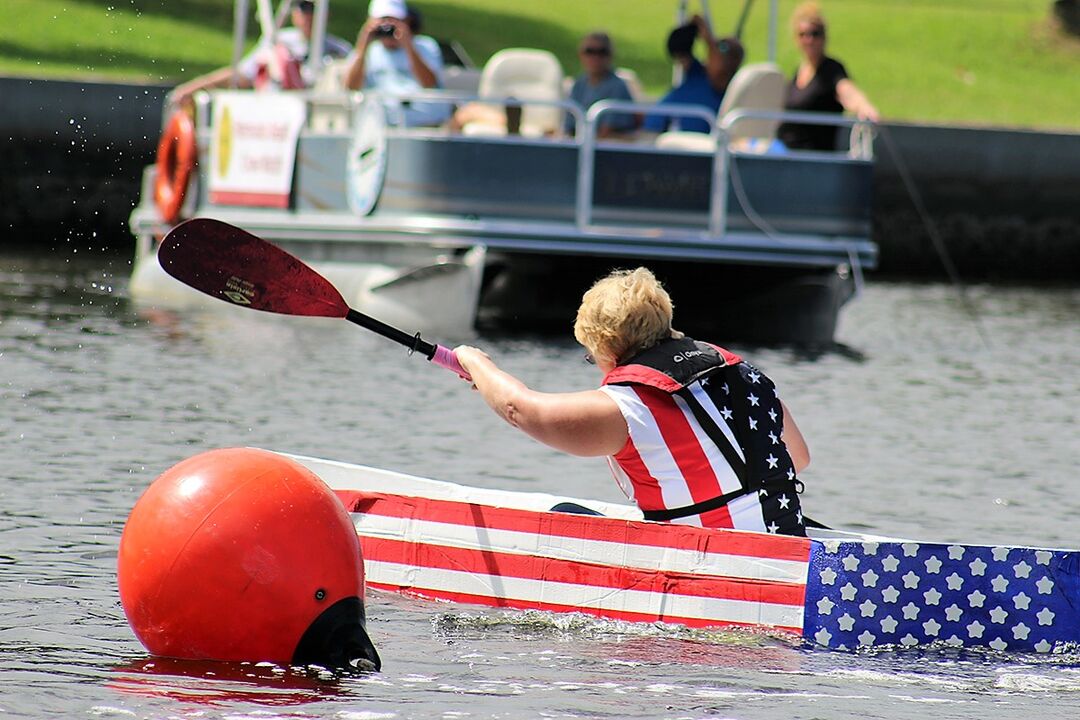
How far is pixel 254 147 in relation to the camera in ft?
51.1

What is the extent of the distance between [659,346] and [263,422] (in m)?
4.67

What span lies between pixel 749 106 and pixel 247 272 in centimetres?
778

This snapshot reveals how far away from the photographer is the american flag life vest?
606 centimetres

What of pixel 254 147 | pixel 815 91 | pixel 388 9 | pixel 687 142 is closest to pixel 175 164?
pixel 254 147

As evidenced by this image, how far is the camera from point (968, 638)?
20.4 feet

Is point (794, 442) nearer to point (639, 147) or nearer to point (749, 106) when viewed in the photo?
point (639, 147)

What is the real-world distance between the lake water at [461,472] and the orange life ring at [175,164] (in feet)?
3.07

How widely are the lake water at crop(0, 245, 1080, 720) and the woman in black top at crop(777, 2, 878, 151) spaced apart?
5.40 ft

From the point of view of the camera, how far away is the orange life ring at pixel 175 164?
650 inches

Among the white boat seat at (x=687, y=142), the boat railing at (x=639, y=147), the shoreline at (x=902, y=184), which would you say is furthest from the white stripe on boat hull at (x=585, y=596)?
the shoreline at (x=902, y=184)

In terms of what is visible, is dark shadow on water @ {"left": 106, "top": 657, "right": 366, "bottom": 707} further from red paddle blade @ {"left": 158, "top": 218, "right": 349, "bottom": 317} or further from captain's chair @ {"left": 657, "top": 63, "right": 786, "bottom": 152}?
captain's chair @ {"left": 657, "top": 63, "right": 786, "bottom": 152}

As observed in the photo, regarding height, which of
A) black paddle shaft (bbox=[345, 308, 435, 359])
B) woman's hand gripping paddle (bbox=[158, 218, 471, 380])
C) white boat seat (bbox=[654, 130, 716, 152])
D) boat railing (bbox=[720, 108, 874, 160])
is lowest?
black paddle shaft (bbox=[345, 308, 435, 359])

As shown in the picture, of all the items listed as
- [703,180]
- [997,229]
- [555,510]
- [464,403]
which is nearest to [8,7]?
[997,229]

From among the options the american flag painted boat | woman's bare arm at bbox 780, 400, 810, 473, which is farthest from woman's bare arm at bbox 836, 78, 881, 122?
the american flag painted boat
